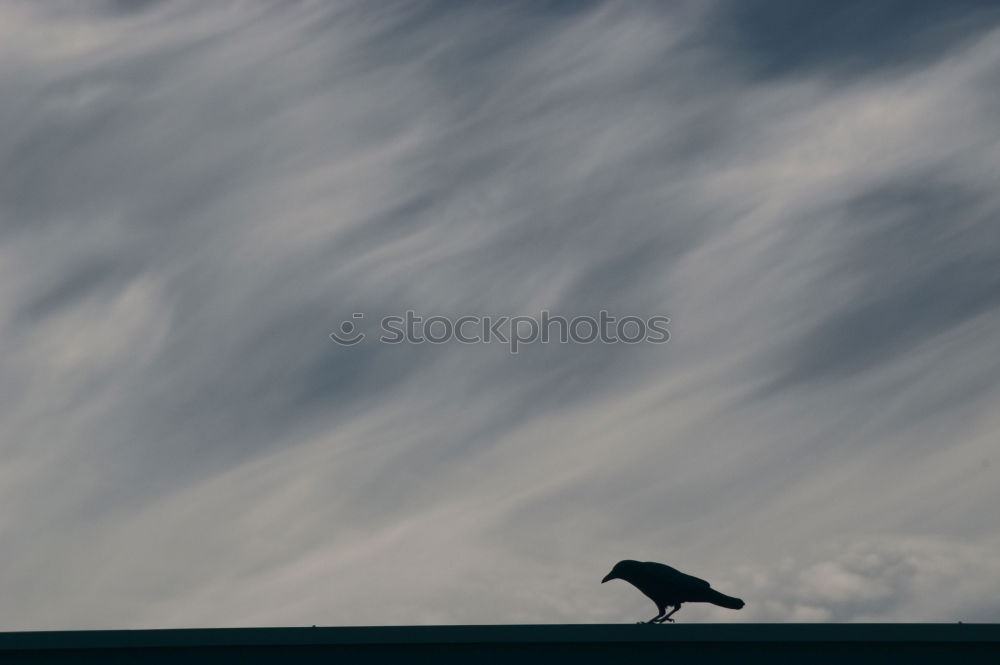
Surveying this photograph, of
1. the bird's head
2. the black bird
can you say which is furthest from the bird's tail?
the bird's head

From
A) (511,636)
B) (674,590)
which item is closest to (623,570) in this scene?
(674,590)

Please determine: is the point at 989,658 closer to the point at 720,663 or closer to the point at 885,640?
the point at 885,640

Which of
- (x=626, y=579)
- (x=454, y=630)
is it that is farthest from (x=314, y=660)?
(x=626, y=579)

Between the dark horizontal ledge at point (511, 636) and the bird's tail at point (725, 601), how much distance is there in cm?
132

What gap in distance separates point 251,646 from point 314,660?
2.18 ft

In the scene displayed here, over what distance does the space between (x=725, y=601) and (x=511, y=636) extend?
2736 millimetres

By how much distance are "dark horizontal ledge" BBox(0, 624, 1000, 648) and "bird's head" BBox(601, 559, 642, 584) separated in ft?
5.44

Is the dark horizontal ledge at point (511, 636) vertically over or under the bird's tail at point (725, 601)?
under

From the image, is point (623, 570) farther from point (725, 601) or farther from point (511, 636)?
point (511, 636)

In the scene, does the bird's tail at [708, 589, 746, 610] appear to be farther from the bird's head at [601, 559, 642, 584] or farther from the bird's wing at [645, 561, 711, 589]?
the bird's head at [601, 559, 642, 584]

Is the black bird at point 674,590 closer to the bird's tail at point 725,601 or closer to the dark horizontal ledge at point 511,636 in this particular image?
the bird's tail at point 725,601

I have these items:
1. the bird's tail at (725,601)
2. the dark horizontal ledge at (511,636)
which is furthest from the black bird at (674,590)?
the dark horizontal ledge at (511,636)

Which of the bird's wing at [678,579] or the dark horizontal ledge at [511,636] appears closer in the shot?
the dark horizontal ledge at [511,636]

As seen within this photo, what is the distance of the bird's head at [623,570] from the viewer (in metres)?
12.2
